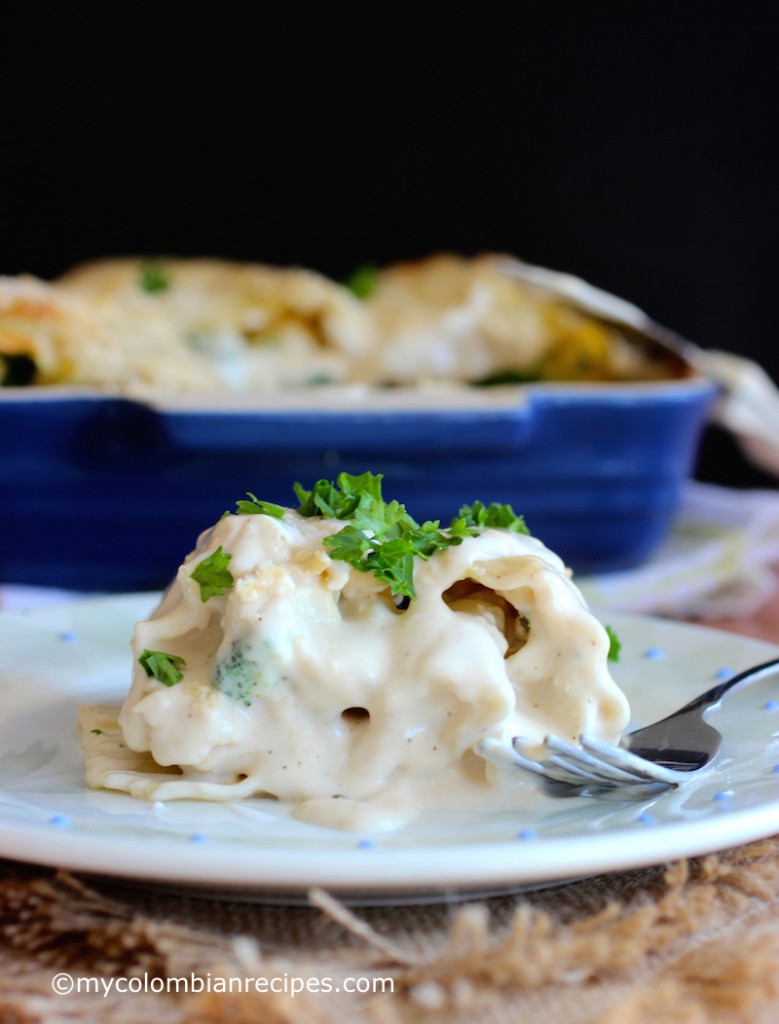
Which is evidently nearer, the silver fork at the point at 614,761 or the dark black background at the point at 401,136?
the silver fork at the point at 614,761

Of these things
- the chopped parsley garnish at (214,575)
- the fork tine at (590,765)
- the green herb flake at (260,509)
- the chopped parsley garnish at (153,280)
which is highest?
the green herb flake at (260,509)

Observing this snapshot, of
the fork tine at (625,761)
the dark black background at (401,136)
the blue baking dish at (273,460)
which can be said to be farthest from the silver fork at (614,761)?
the dark black background at (401,136)

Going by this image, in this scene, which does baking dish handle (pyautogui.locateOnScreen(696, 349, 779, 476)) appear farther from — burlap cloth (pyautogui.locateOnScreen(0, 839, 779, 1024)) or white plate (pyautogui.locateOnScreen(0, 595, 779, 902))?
burlap cloth (pyautogui.locateOnScreen(0, 839, 779, 1024))

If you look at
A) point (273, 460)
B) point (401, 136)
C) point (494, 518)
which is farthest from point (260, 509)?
point (401, 136)

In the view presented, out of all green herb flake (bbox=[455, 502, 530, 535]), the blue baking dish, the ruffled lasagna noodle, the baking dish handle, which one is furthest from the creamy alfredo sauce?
the baking dish handle

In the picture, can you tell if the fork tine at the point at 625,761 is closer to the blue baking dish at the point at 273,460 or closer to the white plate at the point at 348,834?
the white plate at the point at 348,834

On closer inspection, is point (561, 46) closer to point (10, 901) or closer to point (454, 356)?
point (454, 356)

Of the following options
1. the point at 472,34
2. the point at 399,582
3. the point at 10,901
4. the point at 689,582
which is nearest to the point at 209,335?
the point at 689,582
